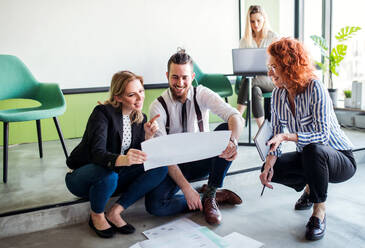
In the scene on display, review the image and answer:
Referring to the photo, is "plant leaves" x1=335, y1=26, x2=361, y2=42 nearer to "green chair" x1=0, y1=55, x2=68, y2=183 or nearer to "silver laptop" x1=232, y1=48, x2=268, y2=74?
"silver laptop" x1=232, y1=48, x2=268, y2=74

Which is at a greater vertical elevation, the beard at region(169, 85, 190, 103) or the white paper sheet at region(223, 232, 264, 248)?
the beard at region(169, 85, 190, 103)

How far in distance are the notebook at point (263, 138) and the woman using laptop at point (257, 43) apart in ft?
5.02


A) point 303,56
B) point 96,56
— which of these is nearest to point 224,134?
point 303,56

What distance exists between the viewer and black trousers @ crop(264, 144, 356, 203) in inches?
63.5

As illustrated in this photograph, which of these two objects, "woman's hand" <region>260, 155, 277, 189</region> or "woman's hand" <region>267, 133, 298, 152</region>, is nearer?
"woman's hand" <region>267, 133, 298, 152</region>

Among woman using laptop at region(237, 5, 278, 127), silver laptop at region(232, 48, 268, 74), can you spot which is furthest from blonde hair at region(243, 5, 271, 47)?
silver laptop at region(232, 48, 268, 74)

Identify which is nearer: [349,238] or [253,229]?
[349,238]

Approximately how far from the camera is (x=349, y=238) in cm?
164

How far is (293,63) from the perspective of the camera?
5.41ft

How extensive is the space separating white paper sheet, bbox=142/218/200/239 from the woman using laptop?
1.60 meters

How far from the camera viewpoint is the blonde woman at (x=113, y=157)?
1.69 meters

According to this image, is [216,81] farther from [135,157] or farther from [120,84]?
[135,157]

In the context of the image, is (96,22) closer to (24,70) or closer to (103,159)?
(24,70)

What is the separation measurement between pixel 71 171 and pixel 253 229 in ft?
3.23
